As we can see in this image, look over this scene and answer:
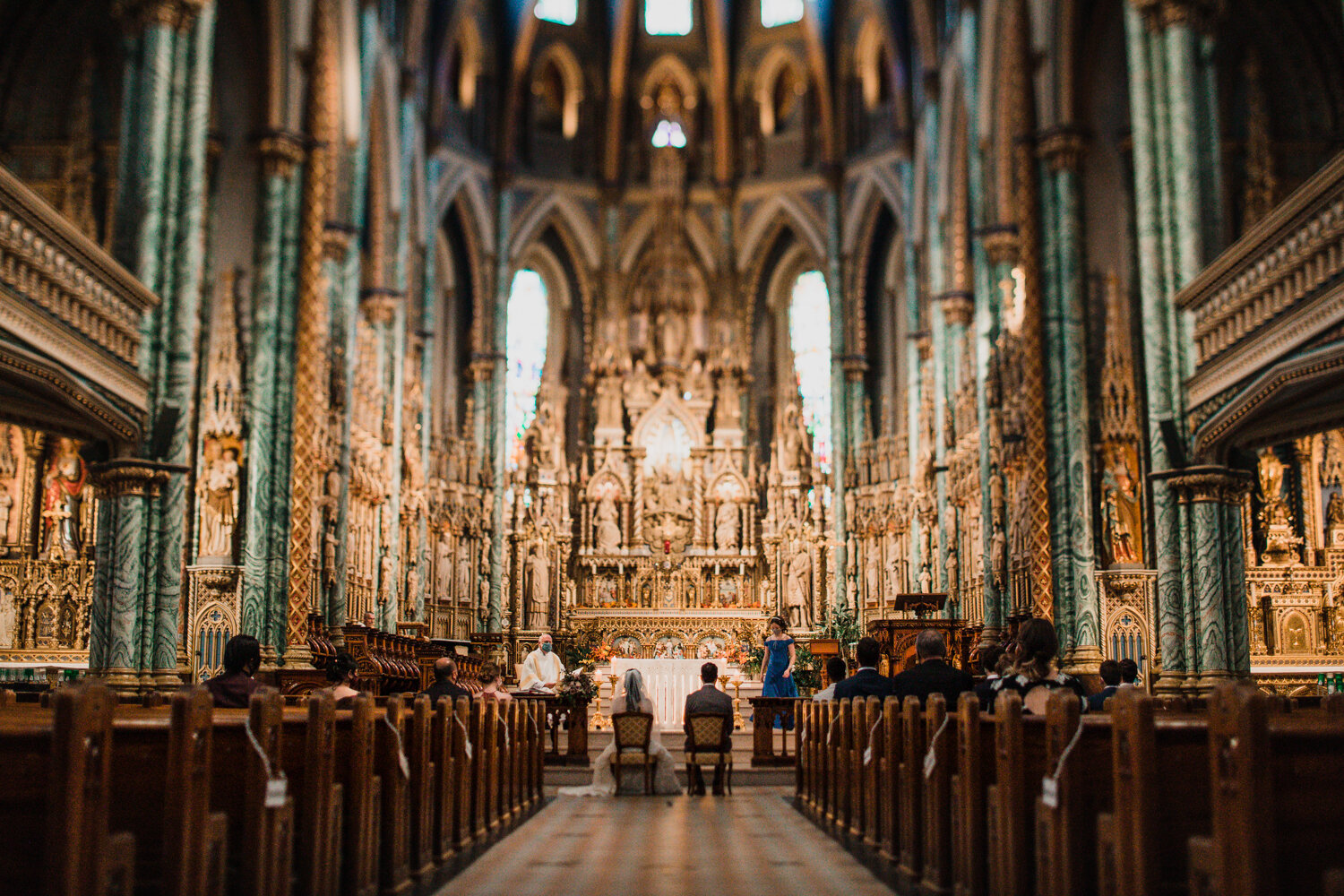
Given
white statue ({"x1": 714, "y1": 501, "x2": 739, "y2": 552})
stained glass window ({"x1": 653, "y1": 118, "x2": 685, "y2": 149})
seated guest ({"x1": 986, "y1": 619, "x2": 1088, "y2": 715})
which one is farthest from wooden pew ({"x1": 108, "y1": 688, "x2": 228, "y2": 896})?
stained glass window ({"x1": 653, "y1": 118, "x2": 685, "y2": 149})

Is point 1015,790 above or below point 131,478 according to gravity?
below

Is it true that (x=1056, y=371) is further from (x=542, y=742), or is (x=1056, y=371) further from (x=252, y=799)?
(x=252, y=799)

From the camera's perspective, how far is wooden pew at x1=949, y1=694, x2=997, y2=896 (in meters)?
5.91

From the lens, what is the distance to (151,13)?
14219 millimetres

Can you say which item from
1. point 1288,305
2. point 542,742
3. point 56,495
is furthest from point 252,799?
point 56,495

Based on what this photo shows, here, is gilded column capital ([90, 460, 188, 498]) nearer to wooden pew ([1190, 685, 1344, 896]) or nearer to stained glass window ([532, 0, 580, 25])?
wooden pew ([1190, 685, 1344, 896])

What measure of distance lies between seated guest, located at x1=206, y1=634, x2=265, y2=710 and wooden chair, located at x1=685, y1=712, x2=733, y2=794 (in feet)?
19.4

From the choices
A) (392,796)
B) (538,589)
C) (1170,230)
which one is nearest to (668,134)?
(538,589)

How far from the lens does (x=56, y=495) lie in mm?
18531

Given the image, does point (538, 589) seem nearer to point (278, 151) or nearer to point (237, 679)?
point (278, 151)

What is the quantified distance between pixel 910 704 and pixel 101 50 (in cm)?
1687

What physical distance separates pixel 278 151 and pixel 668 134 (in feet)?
52.8

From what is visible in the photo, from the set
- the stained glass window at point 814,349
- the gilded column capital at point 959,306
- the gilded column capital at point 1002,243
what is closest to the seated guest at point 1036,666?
the gilded column capital at point 1002,243

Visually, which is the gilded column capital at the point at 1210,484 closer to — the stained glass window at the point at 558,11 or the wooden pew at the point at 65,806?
the wooden pew at the point at 65,806
